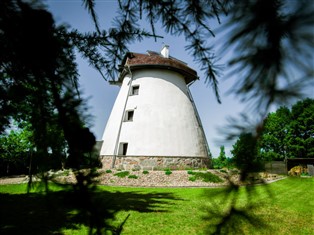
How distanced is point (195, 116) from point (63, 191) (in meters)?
16.2

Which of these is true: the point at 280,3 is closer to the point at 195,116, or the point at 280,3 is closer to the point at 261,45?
the point at 261,45

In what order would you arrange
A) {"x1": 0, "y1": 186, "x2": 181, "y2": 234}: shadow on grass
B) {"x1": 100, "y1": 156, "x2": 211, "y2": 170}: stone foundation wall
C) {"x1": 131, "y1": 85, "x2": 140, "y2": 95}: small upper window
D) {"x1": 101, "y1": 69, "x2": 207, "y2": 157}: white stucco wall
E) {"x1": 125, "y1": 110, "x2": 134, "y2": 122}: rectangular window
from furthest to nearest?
{"x1": 131, "y1": 85, "x2": 140, "y2": 95}: small upper window, {"x1": 125, "y1": 110, "x2": 134, "y2": 122}: rectangular window, {"x1": 101, "y1": 69, "x2": 207, "y2": 157}: white stucco wall, {"x1": 100, "y1": 156, "x2": 211, "y2": 170}: stone foundation wall, {"x1": 0, "y1": 186, "x2": 181, "y2": 234}: shadow on grass

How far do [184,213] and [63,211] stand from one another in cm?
281

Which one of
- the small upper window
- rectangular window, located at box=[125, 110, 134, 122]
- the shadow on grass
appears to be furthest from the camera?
the small upper window

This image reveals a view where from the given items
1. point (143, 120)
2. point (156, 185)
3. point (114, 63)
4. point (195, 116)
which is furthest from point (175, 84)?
point (114, 63)

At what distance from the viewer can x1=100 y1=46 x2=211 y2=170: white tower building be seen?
1433cm

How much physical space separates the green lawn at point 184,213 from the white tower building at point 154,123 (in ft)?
22.2

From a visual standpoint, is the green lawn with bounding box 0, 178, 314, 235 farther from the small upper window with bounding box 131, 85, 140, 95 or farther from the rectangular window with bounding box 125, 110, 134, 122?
the small upper window with bounding box 131, 85, 140, 95

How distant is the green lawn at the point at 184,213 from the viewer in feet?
3.03

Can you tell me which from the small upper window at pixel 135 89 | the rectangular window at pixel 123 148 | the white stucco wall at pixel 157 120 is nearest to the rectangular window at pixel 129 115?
the white stucco wall at pixel 157 120

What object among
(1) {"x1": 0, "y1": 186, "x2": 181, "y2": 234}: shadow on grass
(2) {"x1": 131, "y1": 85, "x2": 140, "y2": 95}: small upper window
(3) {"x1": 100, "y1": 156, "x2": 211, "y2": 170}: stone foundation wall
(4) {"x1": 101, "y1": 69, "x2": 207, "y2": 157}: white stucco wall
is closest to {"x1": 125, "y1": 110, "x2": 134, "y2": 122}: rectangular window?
(4) {"x1": 101, "y1": 69, "x2": 207, "y2": 157}: white stucco wall

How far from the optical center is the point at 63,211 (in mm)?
3920

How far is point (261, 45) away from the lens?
750 mm

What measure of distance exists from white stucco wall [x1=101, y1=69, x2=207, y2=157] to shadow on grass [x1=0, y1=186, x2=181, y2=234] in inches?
284
